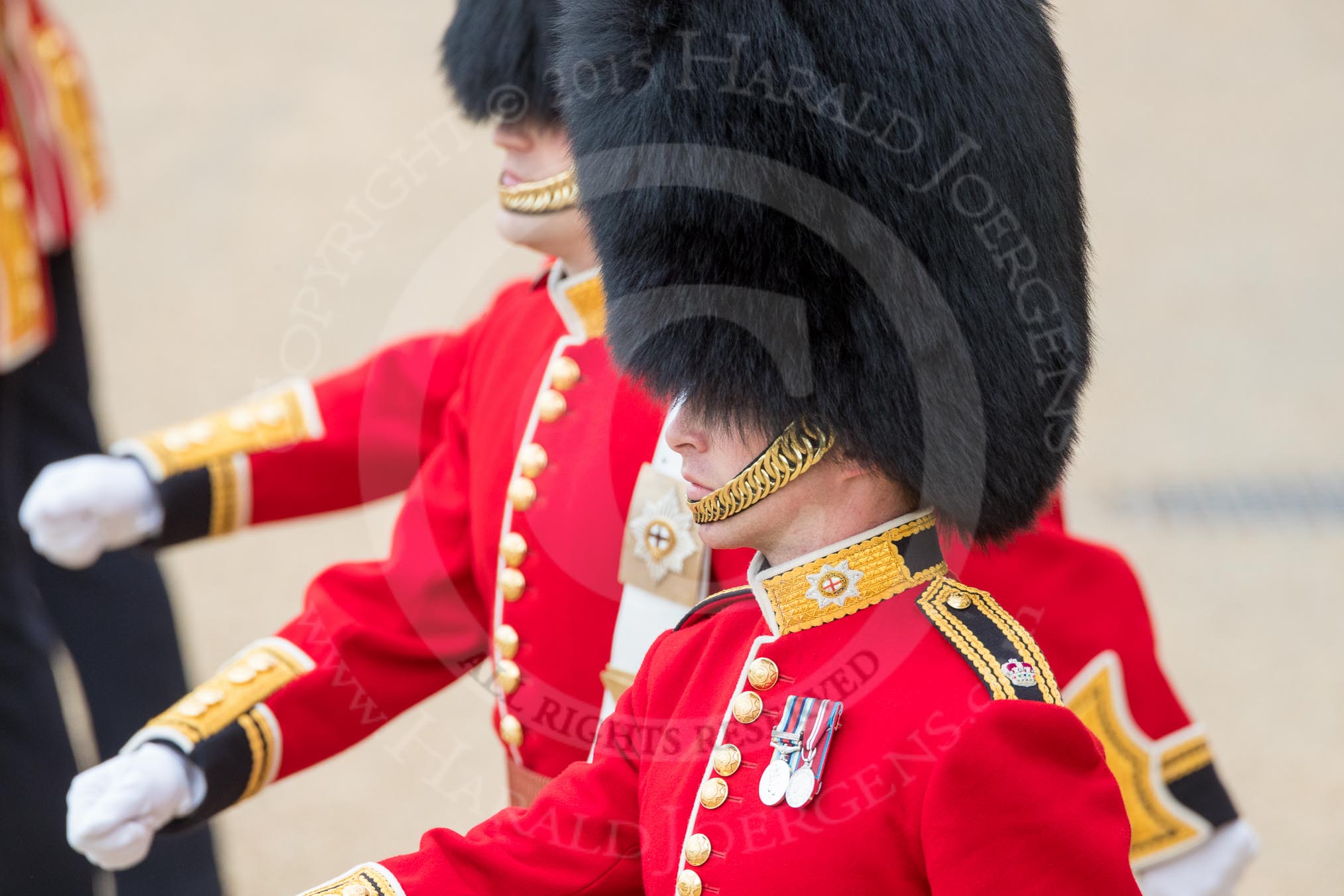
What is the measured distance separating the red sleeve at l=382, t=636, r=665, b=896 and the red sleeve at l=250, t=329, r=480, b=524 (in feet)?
1.84

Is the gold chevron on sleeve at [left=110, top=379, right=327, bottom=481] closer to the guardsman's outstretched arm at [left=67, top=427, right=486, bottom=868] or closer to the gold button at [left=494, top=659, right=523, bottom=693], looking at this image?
the guardsman's outstretched arm at [left=67, top=427, right=486, bottom=868]

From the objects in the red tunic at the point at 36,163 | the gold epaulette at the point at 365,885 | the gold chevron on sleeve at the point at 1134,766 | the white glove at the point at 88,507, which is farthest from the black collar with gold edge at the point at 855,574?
the red tunic at the point at 36,163

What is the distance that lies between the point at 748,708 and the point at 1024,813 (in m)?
0.23

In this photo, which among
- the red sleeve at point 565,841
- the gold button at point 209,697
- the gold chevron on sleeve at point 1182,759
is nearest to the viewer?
the red sleeve at point 565,841

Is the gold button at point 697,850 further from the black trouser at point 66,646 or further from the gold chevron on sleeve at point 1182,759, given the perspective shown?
the black trouser at point 66,646

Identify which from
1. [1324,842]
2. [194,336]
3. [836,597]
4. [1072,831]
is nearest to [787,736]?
[836,597]

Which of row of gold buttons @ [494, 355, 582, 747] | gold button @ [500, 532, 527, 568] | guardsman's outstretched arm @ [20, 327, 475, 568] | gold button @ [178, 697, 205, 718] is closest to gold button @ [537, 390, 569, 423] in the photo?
row of gold buttons @ [494, 355, 582, 747]

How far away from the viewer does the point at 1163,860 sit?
1618 millimetres

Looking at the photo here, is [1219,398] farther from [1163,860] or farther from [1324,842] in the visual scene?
[1163,860]

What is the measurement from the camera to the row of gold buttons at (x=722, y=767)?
115cm

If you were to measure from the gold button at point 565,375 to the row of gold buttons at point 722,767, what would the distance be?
463 millimetres

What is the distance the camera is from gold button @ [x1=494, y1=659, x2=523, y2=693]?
155 cm

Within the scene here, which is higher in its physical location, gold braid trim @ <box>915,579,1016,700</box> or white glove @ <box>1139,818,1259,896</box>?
gold braid trim @ <box>915,579,1016,700</box>

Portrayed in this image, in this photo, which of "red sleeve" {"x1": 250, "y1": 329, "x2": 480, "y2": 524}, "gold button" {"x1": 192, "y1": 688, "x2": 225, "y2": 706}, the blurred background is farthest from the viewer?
the blurred background
